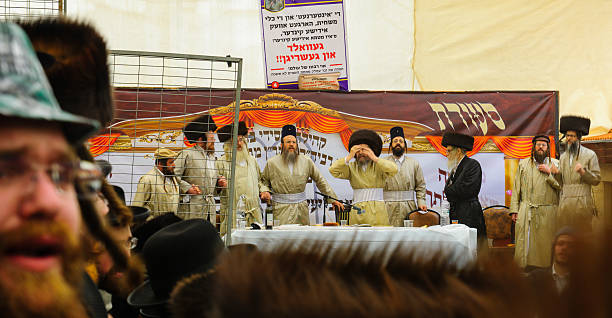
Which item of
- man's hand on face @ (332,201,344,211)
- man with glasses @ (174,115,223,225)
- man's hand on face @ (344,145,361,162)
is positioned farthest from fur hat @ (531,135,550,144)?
man with glasses @ (174,115,223,225)

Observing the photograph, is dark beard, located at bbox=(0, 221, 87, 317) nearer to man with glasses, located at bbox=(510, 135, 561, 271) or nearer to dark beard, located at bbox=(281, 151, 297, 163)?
dark beard, located at bbox=(281, 151, 297, 163)

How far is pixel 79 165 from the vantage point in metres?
0.55

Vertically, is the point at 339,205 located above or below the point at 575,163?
below

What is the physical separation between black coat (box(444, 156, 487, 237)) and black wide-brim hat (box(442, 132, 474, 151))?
0.50ft

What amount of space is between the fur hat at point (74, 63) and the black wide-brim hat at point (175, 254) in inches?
28.0

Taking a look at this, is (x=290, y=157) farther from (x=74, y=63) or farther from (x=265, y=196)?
(x=74, y=63)

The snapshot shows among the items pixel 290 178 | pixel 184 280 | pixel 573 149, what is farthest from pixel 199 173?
pixel 573 149

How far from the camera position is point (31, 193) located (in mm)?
472

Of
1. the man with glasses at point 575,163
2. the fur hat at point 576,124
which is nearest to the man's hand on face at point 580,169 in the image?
the man with glasses at point 575,163

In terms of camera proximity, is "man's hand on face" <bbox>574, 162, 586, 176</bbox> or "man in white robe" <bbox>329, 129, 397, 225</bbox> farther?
"man's hand on face" <bbox>574, 162, 586, 176</bbox>

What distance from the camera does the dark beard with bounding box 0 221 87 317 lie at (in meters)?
0.46

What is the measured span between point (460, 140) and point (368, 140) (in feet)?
3.89

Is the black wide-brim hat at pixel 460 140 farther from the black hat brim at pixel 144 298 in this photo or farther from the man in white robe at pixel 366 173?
the black hat brim at pixel 144 298

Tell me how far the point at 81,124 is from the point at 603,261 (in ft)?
1.55
